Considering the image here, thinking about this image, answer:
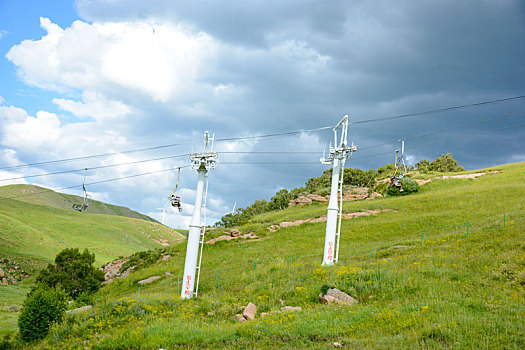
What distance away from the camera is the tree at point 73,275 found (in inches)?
1501

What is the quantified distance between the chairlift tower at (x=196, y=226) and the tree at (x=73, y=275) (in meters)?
19.5

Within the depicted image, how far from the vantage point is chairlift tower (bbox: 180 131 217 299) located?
23.5 meters

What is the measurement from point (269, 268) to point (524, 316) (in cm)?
1671

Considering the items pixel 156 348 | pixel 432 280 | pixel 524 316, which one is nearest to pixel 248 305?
pixel 156 348

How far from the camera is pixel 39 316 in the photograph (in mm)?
21938

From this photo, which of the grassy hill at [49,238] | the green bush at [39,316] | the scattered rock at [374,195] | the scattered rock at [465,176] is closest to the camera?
the green bush at [39,316]

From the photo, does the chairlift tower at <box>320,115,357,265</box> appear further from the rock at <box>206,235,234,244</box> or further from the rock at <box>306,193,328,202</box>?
the rock at <box>306,193,328,202</box>

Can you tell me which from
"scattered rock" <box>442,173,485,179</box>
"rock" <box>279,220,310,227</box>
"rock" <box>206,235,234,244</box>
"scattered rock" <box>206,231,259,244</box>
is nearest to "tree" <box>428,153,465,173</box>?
"scattered rock" <box>442,173,485,179</box>

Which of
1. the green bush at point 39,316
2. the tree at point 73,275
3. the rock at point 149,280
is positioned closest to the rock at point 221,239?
the rock at point 149,280

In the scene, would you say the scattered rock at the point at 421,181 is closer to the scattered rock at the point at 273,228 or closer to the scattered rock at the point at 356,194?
the scattered rock at the point at 356,194

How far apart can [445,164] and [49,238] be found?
106754 millimetres

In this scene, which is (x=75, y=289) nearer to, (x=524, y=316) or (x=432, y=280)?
(x=432, y=280)

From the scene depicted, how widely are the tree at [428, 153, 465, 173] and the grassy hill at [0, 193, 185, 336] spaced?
84.3 meters

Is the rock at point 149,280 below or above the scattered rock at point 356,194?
below
